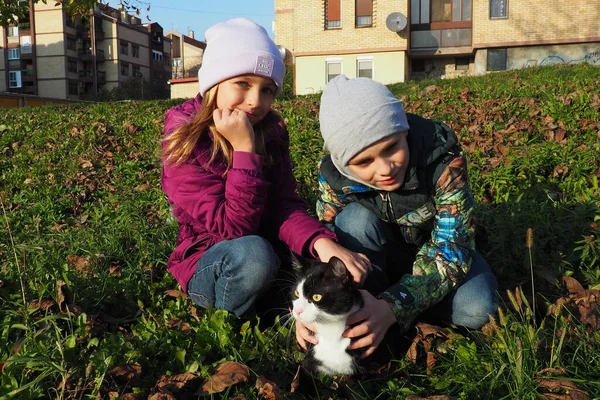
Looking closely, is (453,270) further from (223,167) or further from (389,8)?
(389,8)

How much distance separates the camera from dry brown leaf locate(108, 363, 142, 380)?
81.7 inches

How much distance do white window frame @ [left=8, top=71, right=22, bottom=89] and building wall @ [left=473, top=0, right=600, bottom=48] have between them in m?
44.6

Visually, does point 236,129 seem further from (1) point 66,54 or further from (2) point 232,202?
(1) point 66,54

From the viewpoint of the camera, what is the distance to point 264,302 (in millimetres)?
2859

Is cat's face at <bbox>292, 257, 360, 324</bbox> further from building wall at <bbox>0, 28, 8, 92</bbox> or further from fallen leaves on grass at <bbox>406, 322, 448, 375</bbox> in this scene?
building wall at <bbox>0, 28, 8, 92</bbox>

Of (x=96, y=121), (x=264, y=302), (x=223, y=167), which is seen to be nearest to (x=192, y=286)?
(x=264, y=302)

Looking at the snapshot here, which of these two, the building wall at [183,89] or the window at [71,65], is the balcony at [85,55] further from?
the building wall at [183,89]

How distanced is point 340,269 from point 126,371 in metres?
0.94

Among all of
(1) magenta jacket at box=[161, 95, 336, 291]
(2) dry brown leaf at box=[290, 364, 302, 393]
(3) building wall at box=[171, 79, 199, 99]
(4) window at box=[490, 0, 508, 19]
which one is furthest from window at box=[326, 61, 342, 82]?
(2) dry brown leaf at box=[290, 364, 302, 393]

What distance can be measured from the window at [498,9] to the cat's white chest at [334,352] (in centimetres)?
2529

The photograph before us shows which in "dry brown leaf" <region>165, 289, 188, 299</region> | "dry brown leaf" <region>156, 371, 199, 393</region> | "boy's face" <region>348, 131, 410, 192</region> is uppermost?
"boy's face" <region>348, 131, 410, 192</region>

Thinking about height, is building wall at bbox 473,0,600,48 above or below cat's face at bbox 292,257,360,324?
above

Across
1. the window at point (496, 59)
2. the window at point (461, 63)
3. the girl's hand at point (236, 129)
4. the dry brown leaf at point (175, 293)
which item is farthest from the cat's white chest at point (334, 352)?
the window at point (461, 63)

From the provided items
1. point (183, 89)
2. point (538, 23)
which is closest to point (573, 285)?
point (538, 23)
